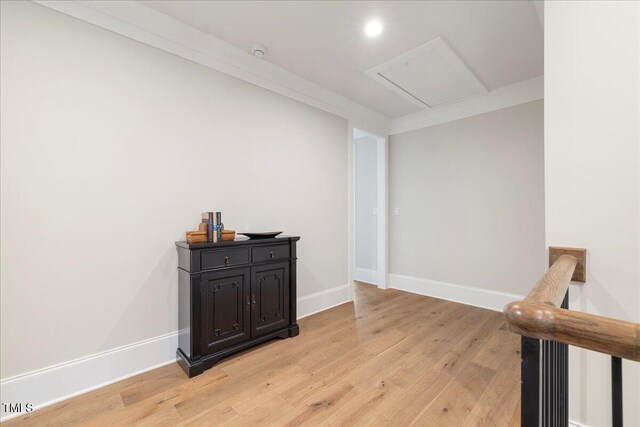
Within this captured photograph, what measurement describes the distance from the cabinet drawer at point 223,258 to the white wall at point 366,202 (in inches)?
106

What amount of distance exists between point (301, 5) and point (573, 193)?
1985 mm

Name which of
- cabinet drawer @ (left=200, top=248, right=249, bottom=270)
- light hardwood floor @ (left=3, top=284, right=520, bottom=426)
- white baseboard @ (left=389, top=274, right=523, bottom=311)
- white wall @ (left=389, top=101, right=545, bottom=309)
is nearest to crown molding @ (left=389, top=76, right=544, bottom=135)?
white wall @ (left=389, top=101, right=545, bottom=309)

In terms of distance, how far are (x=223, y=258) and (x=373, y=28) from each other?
84.4 inches

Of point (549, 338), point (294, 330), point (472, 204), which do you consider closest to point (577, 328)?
point (549, 338)

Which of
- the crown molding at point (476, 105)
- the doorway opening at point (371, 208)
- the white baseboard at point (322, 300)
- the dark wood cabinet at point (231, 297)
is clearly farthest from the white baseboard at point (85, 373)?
the crown molding at point (476, 105)

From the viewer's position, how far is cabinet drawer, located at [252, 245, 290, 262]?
89.5 inches

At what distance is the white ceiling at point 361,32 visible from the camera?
1943mm

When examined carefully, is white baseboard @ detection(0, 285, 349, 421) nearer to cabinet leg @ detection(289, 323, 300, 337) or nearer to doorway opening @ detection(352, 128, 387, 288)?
cabinet leg @ detection(289, 323, 300, 337)

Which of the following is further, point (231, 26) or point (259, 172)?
point (259, 172)

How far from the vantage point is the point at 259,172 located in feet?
8.75

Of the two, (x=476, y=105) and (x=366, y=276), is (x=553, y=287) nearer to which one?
(x=476, y=105)

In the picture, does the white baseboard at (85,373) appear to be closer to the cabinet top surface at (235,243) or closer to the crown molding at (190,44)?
the cabinet top surface at (235,243)

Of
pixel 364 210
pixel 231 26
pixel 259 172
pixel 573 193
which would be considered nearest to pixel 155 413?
pixel 259 172

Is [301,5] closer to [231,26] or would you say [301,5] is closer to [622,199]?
[231,26]
